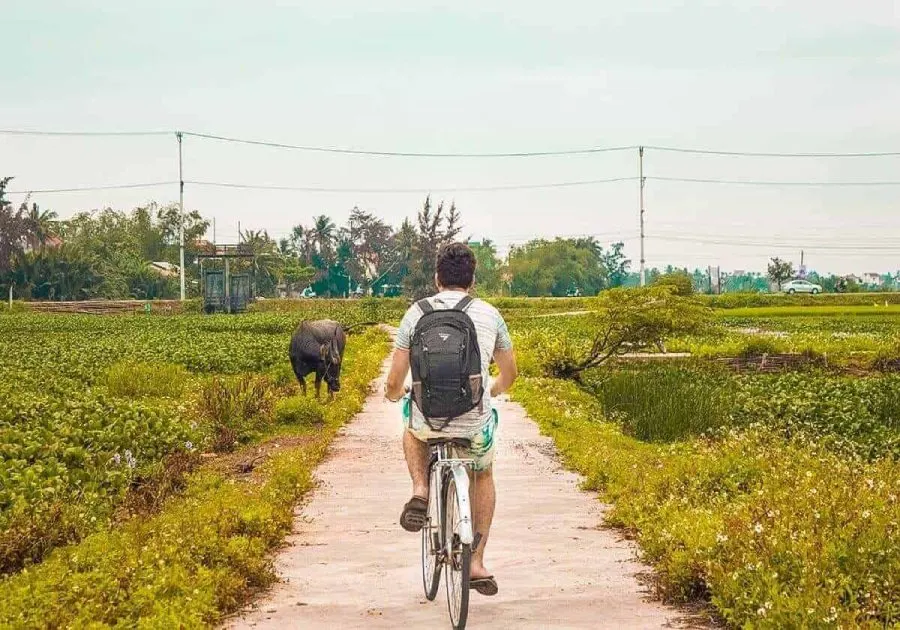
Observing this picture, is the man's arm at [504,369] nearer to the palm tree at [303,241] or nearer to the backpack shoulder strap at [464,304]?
the backpack shoulder strap at [464,304]

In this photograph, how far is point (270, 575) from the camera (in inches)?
308

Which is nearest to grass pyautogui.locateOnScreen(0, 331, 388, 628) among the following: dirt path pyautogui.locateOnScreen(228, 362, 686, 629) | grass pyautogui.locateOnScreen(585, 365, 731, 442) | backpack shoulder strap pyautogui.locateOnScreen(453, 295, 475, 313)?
dirt path pyautogui.locateOnScreen(228, 362, 686, 629)

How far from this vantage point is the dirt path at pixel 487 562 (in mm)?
6906

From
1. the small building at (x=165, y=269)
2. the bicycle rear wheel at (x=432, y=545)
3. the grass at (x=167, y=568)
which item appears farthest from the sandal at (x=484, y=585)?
the small building at (x=165, y=269)

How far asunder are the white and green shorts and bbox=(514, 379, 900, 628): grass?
134 cm

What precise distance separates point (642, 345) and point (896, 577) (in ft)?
64.8

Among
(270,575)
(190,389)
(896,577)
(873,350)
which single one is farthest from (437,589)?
(873,350)

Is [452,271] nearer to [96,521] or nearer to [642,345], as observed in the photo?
[96,521]

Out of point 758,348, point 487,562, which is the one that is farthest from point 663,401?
point 758,348

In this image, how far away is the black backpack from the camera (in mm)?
6605

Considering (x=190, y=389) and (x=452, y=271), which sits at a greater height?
(x=452, y=271)

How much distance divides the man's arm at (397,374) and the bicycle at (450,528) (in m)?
0.38

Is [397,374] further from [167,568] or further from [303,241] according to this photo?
[303,241]

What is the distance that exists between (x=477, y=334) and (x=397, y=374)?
23.0 inches
